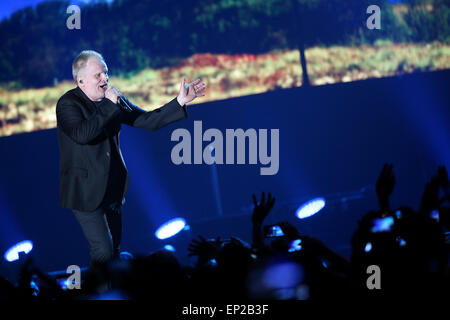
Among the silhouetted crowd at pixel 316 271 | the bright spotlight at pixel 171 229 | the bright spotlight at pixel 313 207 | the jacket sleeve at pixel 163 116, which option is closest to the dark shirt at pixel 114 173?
the jacket sleeve at pixel 163 116

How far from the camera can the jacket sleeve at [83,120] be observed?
1.88 metres

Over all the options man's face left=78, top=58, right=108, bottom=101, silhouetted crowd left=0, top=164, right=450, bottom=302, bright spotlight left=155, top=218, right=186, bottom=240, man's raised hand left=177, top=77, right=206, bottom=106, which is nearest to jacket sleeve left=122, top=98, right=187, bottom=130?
man's raised hand left=177, top=77, right=206, bottom=106

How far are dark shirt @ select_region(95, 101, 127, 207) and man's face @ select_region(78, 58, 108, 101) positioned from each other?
0.19 ft

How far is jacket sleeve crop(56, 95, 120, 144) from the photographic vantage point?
6.16 ft

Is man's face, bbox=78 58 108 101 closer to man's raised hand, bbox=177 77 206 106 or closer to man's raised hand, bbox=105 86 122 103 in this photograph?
man's raised hand, bbox=105 86 122 103

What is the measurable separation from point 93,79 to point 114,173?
0.43 metres

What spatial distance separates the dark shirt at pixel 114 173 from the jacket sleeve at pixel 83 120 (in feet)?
0.54

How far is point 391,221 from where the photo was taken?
4.58 feet

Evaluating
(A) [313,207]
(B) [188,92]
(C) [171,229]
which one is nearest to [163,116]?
(B) [188,92]

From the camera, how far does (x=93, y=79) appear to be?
6.87ft

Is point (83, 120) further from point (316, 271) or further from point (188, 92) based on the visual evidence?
point (316, 271)

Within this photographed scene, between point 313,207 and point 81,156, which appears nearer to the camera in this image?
point 81,156

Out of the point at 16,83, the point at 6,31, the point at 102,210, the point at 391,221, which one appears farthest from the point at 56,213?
the point at 391,221

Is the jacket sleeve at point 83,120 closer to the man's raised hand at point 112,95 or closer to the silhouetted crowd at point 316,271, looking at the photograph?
the man's raised hand at point 112,95
